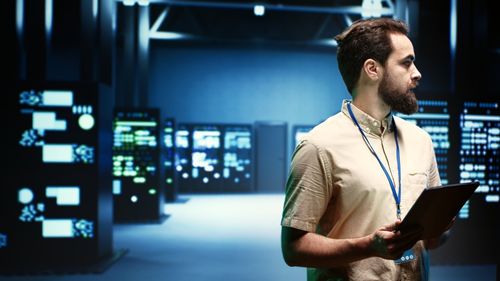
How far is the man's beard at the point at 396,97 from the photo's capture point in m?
1.86

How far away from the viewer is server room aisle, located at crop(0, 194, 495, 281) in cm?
588

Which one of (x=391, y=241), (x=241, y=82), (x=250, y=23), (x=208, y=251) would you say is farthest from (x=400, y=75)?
(x=250, y=23)

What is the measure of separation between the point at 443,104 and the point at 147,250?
4.25 metres

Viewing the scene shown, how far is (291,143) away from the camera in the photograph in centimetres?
1662

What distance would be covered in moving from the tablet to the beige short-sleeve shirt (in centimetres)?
11

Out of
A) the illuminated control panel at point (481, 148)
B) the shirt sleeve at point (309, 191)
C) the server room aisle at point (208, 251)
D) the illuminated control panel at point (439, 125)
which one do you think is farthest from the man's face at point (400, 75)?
the illuminated control panel at point (481, 148)

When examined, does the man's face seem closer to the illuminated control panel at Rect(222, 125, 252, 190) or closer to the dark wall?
the illuminated control panel at Rect(222, 125, 252, 190)

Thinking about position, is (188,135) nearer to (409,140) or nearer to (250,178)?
(250,178)

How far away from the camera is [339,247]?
1.68 meters

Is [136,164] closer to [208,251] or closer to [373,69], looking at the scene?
[208,251]

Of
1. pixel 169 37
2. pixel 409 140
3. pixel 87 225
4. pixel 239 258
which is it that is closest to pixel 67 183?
pixel 87 225

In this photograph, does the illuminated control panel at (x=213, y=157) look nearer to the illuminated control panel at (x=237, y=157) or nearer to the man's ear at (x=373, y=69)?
the illuminated control panel at (x=237, y=157)

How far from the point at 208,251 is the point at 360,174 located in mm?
5764

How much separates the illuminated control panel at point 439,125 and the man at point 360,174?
4.57 meters
